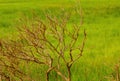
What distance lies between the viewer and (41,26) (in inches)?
141

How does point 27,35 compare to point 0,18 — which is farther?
point 0,18

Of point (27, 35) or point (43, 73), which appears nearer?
point (27, 35)

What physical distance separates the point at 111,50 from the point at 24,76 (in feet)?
16.6

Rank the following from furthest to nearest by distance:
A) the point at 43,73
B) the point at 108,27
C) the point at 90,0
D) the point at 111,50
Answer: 1. the point at 90,0
2. the point at 108,27
3. the point at 111,50
4. the point at 43,73

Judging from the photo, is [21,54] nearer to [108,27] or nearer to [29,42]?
[29,42]

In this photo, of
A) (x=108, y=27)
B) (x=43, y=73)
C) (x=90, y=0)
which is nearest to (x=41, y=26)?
(x=43, y=73)

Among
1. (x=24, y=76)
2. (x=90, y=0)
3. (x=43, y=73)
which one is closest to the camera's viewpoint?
(x=24, y=76)

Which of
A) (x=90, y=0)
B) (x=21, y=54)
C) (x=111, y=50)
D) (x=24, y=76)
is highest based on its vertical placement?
(x=21, y=54)

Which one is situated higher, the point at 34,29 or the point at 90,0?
the point at 34,29

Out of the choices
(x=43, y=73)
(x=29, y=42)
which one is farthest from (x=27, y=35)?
(x=43, y=73)

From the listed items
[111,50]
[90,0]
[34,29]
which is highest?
[34,29]

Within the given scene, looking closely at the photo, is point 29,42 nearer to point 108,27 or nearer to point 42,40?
point 42,40

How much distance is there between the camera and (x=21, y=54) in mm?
3662

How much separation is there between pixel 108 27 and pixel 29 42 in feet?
31.8
